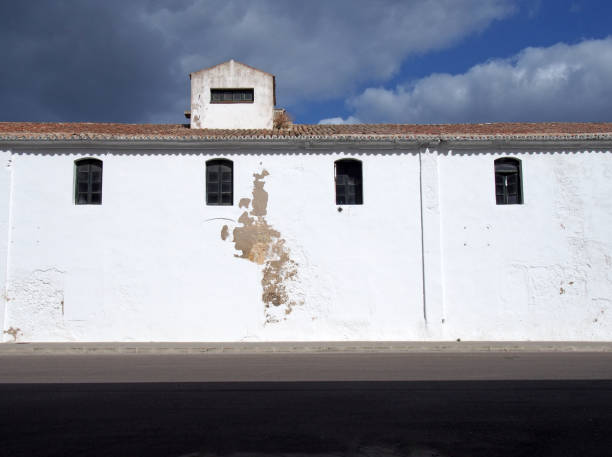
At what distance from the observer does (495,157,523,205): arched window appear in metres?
13.8

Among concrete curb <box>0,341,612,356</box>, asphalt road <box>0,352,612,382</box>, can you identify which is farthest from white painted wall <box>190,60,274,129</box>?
asphalt road <box>0,352,612,382</box>

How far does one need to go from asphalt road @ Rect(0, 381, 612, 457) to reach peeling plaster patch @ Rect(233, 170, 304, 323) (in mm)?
6083

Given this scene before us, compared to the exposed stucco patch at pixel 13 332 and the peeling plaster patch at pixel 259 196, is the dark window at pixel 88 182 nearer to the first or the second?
the exposed stucco patch at pixel 13 332

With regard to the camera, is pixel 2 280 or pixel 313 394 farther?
pixel 2 280

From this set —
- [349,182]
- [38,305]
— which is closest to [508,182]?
[349,182]

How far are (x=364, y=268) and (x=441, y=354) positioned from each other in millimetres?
3156

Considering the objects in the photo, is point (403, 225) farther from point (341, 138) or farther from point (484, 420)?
point (484, 420)

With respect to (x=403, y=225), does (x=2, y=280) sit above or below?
below

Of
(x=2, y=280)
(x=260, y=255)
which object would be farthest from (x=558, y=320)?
(x=2, y=280)

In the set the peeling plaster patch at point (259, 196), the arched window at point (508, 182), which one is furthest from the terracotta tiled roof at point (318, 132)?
the peeling plaster patch at point (259, 196)

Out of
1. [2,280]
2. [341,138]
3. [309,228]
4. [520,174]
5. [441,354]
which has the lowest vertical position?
[441,354]

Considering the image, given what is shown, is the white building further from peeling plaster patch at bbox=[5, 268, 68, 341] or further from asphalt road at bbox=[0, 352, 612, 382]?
asphalt road at bbox=[0, 352, 612, 382]

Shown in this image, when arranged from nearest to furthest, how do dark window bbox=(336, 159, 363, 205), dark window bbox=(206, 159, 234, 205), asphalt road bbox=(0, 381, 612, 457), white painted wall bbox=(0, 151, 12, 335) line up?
asphalt road bbox=(0, 381, 612, 457)
white painted wall bbox=(0, 151, 12, 335)
dark window bbox=(206, 159, 234, 205)
dark window bbox=(336, 159, 363, 205)

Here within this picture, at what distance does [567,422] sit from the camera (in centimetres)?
494
